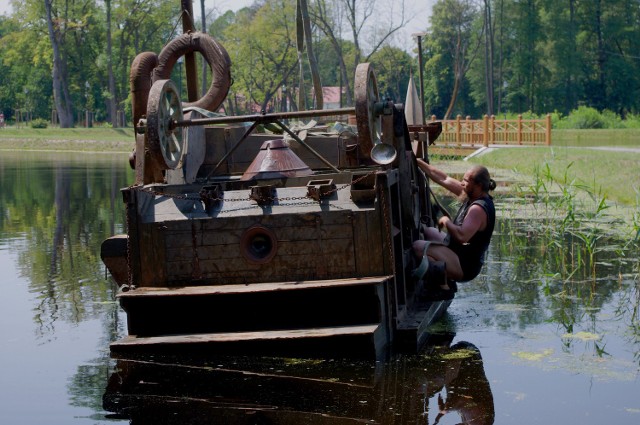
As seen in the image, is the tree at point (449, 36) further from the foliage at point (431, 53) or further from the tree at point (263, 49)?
the tree at point (263, 49)

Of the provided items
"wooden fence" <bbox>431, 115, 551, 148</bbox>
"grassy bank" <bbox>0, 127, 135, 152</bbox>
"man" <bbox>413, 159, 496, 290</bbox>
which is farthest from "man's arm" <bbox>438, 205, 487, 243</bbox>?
"grassy bank" <bbox>0, 127, 135, 152</bbox>

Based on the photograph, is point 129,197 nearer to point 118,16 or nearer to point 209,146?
point 209,146

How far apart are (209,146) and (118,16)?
6286cm

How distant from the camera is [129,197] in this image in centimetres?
845

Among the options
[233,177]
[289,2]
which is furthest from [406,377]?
[289,2]

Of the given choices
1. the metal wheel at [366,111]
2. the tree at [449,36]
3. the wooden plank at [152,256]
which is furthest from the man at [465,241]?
the tree at [449,36]

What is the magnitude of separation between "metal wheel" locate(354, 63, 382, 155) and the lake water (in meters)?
1.83

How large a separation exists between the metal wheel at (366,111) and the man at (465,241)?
92cm

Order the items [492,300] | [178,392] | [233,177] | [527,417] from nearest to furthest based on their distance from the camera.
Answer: [527,417]
[178,392]
[233,177]
[492,300]

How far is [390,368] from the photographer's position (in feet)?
27.0

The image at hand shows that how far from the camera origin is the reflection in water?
7133 mm

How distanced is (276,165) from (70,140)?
163 ft

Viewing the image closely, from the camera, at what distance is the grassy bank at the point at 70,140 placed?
54.8 m

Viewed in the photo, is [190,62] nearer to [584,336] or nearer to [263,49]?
[584,336]
